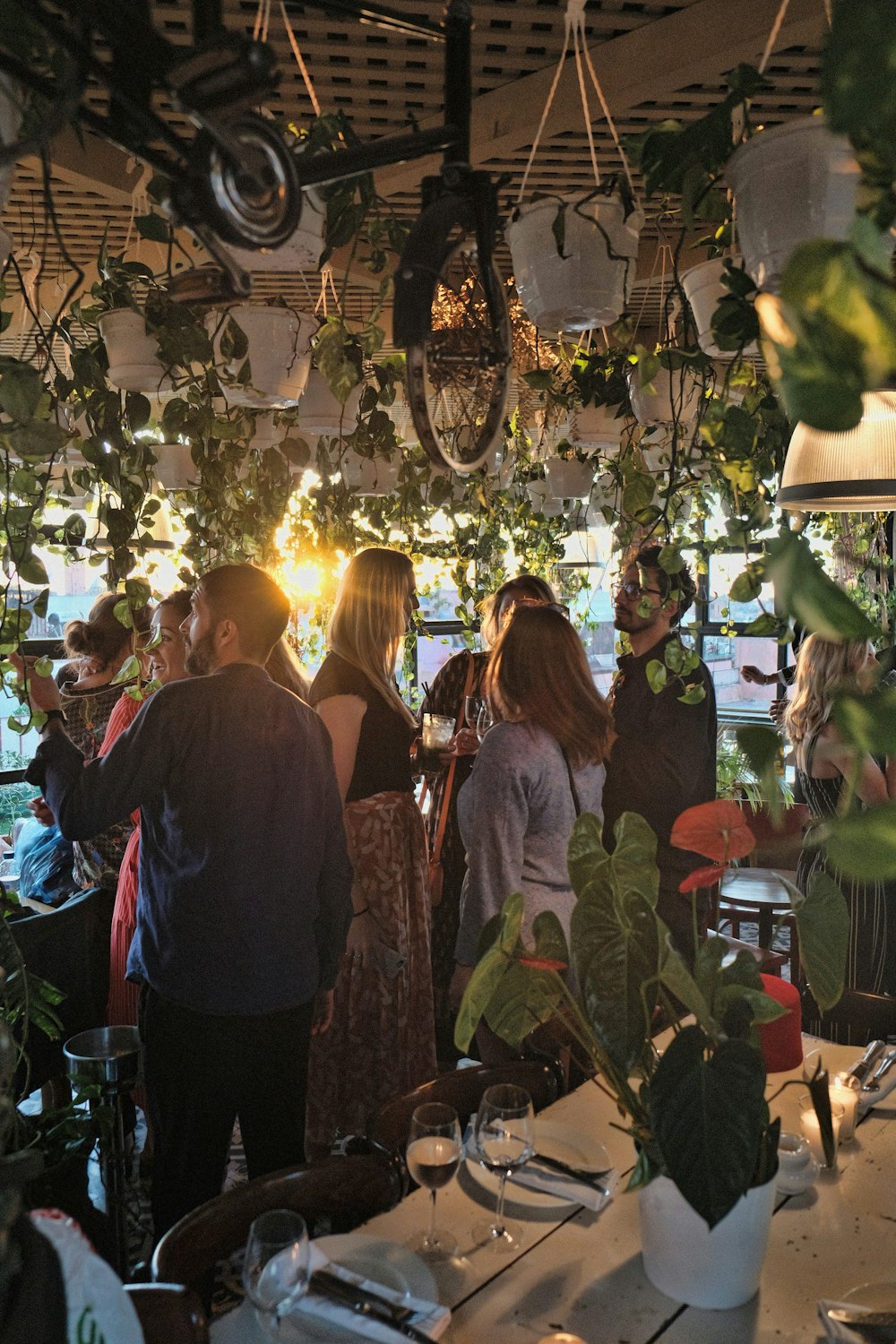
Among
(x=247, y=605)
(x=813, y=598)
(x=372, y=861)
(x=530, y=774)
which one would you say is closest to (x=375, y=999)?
(x=372, y=861)

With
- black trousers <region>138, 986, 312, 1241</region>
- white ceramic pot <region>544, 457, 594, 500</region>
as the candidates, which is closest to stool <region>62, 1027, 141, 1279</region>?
black trousers <region>138, 986, 312, 1241</region>

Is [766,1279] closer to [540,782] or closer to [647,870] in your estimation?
[647,870]

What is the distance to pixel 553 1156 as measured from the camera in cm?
171

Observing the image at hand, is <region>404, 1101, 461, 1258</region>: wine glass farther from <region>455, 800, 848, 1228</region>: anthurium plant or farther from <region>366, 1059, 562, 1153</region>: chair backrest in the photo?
<region>366, 1059, 562, 1153</region>: chair backrest

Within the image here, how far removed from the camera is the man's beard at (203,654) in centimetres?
226

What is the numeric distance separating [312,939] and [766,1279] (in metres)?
1.15

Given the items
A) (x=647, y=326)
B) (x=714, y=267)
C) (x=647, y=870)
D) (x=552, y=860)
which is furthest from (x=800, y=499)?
(x=647, y=326)

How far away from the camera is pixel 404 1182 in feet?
5.74

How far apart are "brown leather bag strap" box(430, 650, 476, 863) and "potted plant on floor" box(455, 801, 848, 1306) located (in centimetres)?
180

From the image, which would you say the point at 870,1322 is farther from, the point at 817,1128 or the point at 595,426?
the point at 595,426

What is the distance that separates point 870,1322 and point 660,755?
2005 mm

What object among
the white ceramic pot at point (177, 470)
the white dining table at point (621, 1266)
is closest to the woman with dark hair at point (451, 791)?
the white ceramic pot at point (177, 470)

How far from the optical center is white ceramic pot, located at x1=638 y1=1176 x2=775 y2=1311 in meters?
1.32

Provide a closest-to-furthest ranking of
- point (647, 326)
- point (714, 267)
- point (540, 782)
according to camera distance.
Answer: point (714, 267), point (540, 782), point (647, 326)
